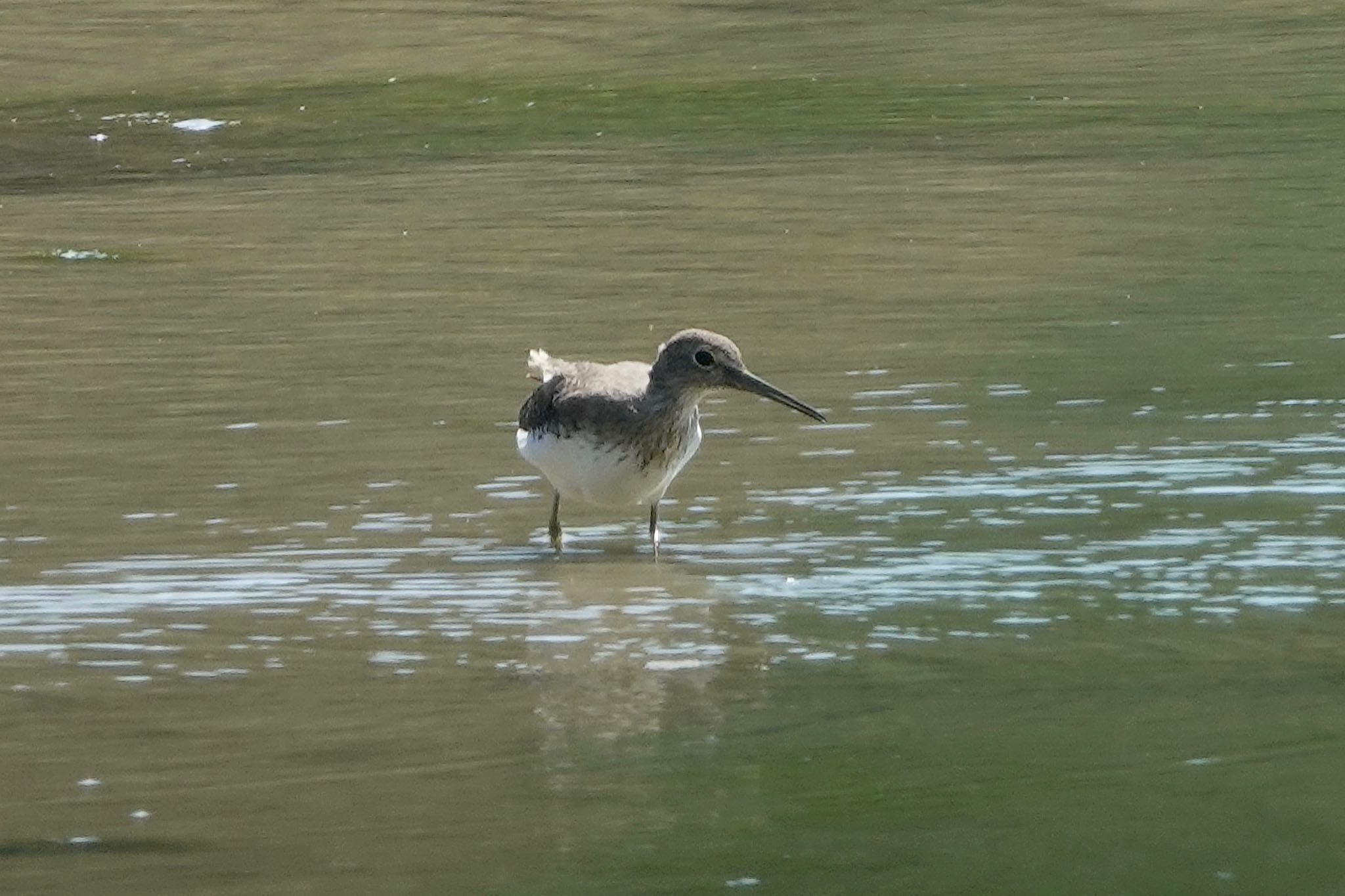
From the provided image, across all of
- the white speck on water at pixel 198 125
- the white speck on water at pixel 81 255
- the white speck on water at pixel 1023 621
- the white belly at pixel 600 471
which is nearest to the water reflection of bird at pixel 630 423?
the white belly at pixel 600 471

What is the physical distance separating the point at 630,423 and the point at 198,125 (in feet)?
37.3

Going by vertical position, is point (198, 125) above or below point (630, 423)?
above

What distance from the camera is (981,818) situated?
6.27 meters

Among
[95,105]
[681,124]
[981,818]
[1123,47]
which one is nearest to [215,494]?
[981,818]

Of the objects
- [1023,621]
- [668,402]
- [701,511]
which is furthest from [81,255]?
[1023,621]

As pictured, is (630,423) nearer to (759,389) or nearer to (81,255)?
(759,389)

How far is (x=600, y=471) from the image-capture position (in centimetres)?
912

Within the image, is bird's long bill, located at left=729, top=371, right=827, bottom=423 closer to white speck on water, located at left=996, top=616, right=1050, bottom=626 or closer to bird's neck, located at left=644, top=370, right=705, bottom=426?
bird's neck, located at left=644, top=370, right=705, bottom=426

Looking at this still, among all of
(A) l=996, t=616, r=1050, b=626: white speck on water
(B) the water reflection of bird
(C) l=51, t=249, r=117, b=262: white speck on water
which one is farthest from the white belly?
(C) l=51, t=249, r=117, b=262: white speck on water

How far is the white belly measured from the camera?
912 centimetres

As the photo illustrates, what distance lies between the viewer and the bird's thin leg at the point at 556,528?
9.23 meters

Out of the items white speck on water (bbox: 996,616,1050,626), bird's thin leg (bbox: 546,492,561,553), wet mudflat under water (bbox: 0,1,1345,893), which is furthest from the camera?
bird's thin leg (bbox: 546,492,561,553)

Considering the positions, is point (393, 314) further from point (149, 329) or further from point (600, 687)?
point (600, 687)

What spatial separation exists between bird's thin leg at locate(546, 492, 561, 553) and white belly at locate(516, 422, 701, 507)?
0.08 meters
